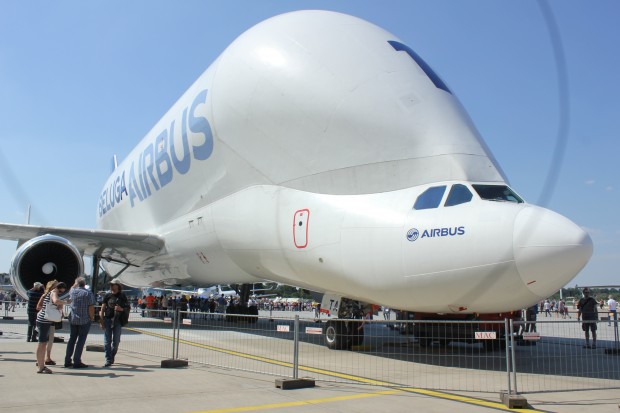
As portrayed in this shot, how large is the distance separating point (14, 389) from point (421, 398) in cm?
500

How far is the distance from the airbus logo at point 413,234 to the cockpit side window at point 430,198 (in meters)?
0.50

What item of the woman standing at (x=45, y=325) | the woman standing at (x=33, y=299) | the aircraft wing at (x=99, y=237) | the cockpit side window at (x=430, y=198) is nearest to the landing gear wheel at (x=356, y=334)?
the cockpit side window at (x=430, y=198)

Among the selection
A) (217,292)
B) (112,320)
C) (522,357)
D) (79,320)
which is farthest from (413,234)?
(217,292)

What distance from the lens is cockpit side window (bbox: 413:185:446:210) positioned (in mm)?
8918

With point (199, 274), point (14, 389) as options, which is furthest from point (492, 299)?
point (199, 274)

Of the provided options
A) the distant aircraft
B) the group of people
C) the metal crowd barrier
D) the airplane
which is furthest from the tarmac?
the distant aircraft

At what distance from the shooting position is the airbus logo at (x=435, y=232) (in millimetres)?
8227

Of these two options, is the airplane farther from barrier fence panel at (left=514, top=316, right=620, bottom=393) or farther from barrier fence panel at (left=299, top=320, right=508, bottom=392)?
barrier fence panel at (left=514, top=316, right=620, bottom=393)

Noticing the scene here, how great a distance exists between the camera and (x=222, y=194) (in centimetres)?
1359

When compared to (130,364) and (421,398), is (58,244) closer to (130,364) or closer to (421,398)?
(130,364)

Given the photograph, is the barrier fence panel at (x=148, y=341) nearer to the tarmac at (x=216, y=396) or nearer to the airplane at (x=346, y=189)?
the airplane at (x=346, y=189)

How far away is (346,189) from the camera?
10352 mm

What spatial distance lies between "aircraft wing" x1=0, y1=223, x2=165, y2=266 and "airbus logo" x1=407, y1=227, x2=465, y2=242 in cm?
1123

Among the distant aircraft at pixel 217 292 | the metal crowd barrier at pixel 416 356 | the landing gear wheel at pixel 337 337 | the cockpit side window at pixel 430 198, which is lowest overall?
the metal crowd barrier at pixel 416 356
